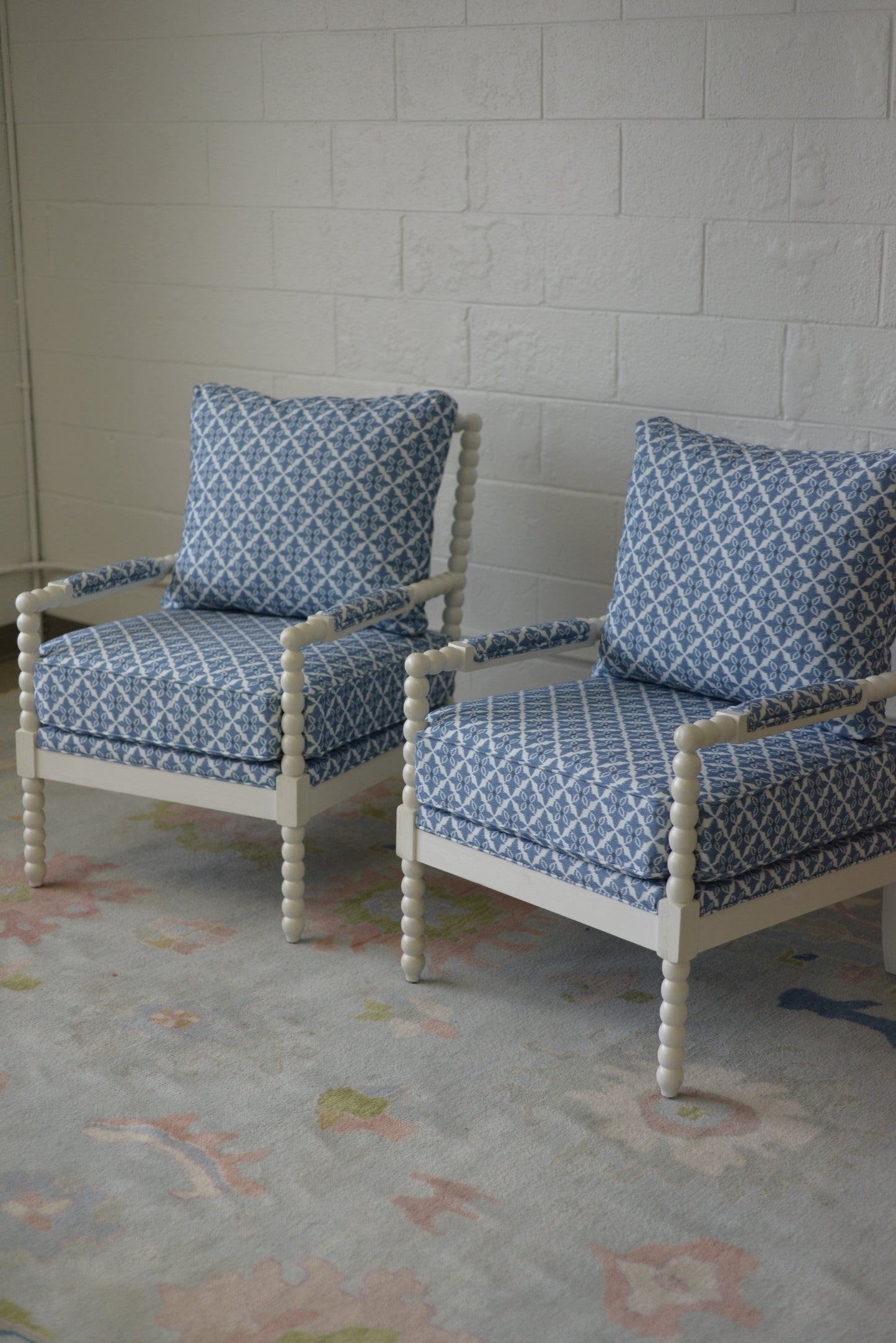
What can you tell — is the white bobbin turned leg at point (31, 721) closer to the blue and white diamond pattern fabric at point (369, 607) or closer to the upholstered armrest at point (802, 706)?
the blue and white diamond pattern fabric at point (369, 607)

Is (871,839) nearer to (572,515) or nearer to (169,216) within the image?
(572,515)

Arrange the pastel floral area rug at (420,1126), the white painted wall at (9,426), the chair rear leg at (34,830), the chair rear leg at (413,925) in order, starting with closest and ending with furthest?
the pastel floral area rug at (420,1126), the chair rear leg at (413,925), the chair rear leg at (34,830), the white painted wall at (9,426)

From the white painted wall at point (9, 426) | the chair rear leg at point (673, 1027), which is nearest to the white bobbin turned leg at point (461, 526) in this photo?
the chair rear leg at point (673, 1027)

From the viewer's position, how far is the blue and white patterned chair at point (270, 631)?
2639mm

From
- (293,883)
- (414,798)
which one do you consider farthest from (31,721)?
(414,798)

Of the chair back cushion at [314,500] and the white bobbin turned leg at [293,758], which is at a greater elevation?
the chair back cushion at [314,500]

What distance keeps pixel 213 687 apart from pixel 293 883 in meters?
0.40

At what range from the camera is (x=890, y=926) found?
2.54m

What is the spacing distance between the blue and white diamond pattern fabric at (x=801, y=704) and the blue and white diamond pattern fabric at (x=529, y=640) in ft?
1.78

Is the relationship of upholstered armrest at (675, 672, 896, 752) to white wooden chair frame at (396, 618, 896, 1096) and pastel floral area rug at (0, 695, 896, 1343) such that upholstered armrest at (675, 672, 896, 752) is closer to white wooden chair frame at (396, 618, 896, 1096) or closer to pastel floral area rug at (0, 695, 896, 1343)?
white wooden chair frame at (396, 618, 896, 1096)

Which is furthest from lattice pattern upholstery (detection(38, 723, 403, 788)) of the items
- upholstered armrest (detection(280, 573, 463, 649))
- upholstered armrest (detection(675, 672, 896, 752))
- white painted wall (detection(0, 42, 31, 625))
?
white painted wall (detection(0, 42, 31, 625))

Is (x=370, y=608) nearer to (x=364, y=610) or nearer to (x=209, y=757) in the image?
(x=364, y=610)

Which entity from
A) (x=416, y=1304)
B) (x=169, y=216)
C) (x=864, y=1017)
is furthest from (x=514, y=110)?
(x=416, y=1304)

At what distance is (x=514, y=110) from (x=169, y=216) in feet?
3.73
